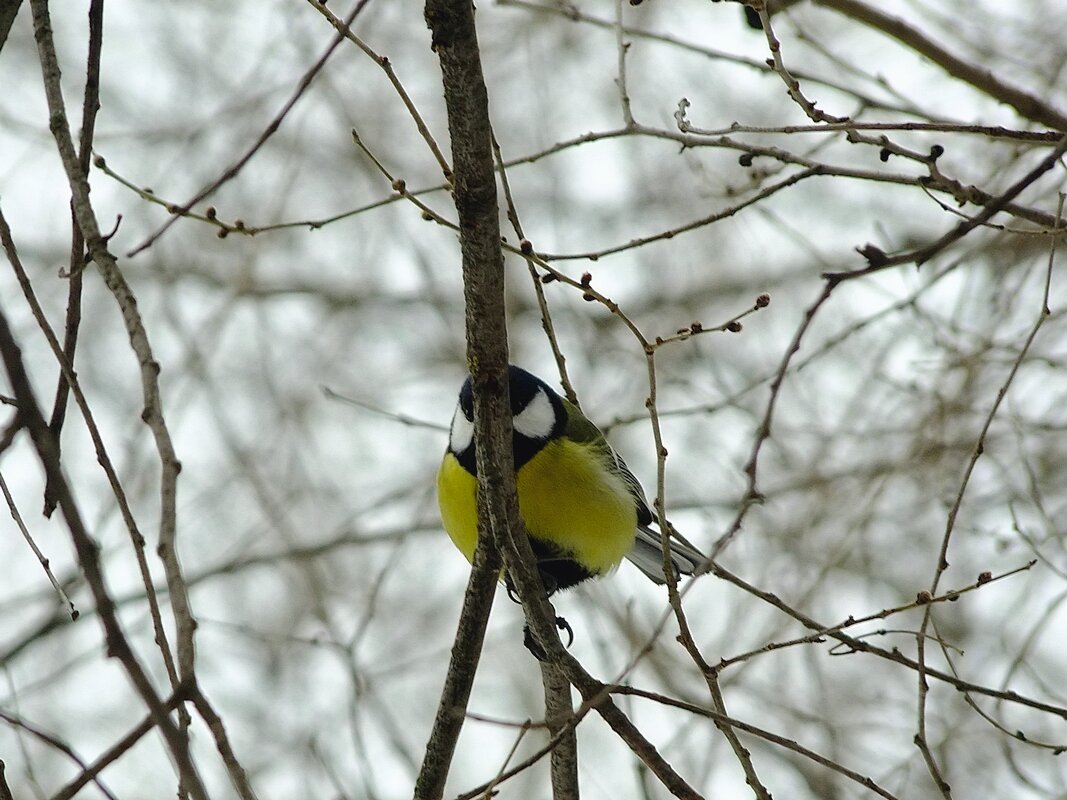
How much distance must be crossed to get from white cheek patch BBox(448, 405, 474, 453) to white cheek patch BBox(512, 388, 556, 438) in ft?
0.55

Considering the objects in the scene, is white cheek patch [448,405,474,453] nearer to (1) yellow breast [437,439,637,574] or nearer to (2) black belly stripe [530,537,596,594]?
(1) yellow breast [437,439,637,574]

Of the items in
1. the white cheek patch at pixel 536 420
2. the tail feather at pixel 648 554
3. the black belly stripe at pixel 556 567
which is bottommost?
the black belly stripe at pixel 556 567

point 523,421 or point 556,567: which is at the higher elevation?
point 523,421

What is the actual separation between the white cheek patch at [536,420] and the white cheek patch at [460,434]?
0.17 metres

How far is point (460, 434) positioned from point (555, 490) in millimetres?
332

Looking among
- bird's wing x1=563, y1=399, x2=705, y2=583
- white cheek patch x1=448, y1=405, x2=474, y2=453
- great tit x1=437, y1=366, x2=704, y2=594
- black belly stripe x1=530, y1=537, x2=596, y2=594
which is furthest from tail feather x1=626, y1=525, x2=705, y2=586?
white cheek patch x1=448, y1=405, x2=474, y2=453

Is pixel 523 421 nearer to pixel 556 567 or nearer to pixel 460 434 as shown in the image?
pixel 460 434

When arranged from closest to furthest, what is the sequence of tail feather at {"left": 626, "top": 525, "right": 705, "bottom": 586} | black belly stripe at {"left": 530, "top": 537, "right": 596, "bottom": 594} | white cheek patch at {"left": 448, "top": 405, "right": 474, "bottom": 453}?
1. white cheek patch at {"left": 448, "top": 405, "right": 474, "bottom": 453}
2. black belly stripe at {"left": 530, "top": 537, "right": 596, "bottom": 594}
3. tail feather at {"left": 626, "top": 525, "right": 705, "bottom": 586}

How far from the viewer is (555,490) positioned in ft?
11.3

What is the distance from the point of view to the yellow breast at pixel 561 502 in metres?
3.42

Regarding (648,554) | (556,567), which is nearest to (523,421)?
(556,567)

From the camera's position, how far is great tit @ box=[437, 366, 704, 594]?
3428 mm

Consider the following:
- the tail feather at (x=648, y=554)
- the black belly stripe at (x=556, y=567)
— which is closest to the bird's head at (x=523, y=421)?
the black belly stripe at (x=556, y=567)

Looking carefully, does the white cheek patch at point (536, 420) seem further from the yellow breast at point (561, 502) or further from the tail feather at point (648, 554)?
the tail feather at point (648, 554)
